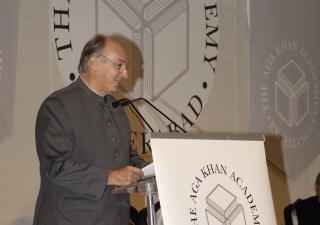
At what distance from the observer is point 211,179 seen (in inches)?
87.4

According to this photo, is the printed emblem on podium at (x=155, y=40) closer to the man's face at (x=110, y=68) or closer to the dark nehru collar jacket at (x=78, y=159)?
the man's face at (x=110, y=68)

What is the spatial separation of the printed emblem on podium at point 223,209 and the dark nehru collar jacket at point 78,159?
18.3 inches

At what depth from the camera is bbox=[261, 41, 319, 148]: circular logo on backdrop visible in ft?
18.8

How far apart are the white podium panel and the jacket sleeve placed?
1.06ft

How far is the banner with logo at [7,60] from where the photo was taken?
352 centimetres

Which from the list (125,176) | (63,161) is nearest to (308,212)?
(125,176)

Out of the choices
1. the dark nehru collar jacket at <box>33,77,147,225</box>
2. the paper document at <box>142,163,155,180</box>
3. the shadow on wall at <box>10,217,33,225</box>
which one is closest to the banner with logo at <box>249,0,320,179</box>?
the shadow on wall at <box>10,217,33,225</box>

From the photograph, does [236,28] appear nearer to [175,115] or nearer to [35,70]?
[175,115]

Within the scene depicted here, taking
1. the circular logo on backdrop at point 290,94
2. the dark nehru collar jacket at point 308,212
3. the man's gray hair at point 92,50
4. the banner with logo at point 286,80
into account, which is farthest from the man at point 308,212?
the man's gray hair at point 92,50

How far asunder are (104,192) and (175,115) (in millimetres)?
2456

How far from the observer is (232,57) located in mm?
5508

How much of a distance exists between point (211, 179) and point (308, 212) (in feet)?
8.79

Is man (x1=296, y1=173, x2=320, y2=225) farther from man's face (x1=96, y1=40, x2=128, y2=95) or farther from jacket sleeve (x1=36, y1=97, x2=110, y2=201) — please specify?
jacket sleeve (x1=36, y1=97, x2=110, y2=201)

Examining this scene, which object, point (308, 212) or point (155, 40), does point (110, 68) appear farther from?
point (308, 212)
